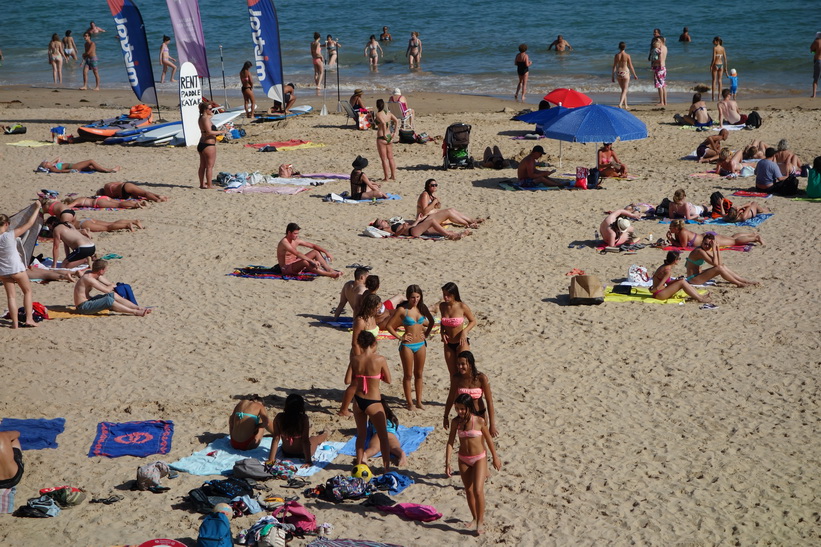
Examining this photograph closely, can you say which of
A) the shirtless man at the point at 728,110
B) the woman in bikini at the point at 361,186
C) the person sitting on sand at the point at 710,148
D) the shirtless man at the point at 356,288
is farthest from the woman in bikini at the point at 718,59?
the shirtless man at the point at 356,288

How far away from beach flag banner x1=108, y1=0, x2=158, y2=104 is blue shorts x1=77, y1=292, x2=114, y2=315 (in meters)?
11.0

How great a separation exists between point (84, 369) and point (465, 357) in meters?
4.30

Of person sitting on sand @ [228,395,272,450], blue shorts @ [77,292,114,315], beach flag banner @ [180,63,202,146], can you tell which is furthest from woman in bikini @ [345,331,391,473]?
beach flag banner @ [180,63,202,146]

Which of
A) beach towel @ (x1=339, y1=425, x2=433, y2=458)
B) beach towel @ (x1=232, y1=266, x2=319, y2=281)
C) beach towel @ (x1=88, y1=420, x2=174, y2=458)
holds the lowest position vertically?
beach towel @ (x1=339, y1=425, x2=433, y2=458)

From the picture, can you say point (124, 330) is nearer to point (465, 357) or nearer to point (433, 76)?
point (465, 357)

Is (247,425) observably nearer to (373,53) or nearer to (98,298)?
(98,298)

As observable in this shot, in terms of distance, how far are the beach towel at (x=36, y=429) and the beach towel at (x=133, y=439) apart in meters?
0.35

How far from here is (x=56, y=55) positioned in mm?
29891

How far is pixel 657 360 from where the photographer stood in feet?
32.1

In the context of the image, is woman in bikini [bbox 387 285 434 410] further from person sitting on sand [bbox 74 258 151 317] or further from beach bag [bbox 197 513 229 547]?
person sitting on sand [bbox 74 258 151 317]

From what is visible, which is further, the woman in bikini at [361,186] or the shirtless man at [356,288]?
the woman in bikini at [361,186]

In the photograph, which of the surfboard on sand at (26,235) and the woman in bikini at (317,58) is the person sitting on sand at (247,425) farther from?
the woman in bikini at (317,58)

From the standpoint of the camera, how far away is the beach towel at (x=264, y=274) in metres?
12.3

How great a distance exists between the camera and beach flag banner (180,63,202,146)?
18.5m
